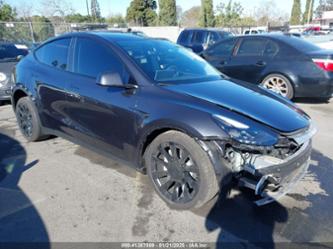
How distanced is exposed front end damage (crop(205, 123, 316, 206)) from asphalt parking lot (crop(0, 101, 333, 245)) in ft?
1.13

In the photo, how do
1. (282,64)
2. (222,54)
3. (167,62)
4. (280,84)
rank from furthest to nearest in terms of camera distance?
(222,54) → (280,84) → (282,64) → (167,62)

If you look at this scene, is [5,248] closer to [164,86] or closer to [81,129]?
[81,129]

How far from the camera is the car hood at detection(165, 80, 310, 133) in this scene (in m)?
2.82

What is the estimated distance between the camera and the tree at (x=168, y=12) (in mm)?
40000

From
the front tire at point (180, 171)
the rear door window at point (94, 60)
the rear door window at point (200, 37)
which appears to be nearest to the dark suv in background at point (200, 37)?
the rear door window at point (200, 37)

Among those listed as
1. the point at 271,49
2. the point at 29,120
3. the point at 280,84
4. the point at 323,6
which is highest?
the point at 271,49

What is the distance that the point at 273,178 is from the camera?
2623 millimetres

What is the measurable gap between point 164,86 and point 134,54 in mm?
602

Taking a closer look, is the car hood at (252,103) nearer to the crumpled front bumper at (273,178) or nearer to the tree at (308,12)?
the crumpled front bumper at (273,178)

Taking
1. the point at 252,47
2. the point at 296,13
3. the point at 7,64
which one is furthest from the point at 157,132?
the point at 296,13

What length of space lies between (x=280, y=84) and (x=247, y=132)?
4674 millimetres

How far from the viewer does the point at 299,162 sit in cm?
283

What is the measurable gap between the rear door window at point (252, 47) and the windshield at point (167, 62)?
3521 millimetres

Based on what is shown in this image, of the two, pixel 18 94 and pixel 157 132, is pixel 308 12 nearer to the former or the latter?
pixel 18 94
